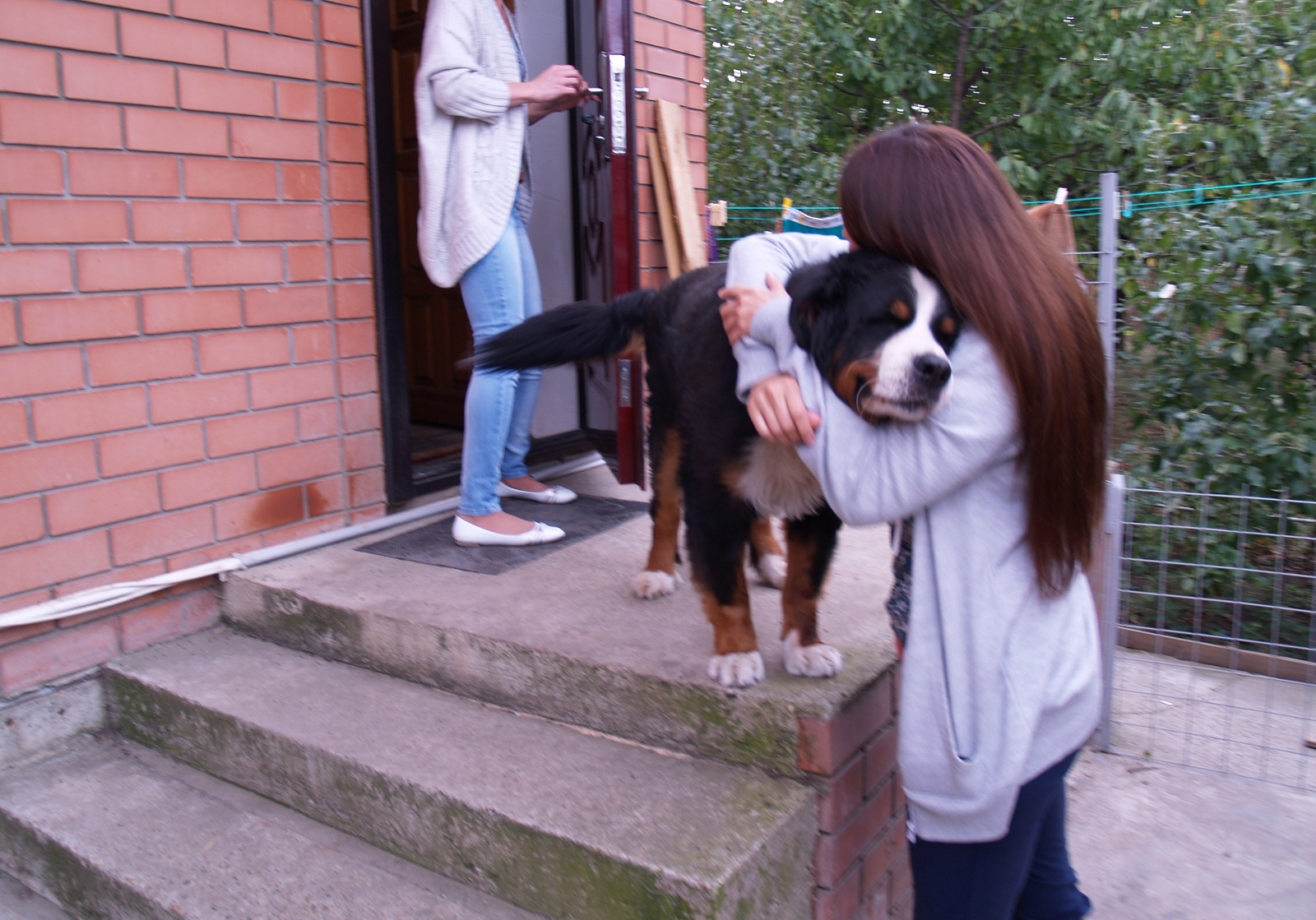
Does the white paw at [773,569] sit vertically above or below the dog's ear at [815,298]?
below

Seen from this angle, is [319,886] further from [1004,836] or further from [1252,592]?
[1252,592]

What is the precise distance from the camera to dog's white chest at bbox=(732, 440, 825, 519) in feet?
6.21

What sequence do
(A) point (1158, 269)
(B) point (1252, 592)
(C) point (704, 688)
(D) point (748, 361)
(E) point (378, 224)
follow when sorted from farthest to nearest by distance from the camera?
(A) point (1158, 269) → (B) point (1252, 592) → (E) point (378, 224) → (C) point (704, 688) → (D) point (748, 361)

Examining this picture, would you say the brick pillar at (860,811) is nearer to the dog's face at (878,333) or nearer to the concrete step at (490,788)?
the concrete step at (490,788)

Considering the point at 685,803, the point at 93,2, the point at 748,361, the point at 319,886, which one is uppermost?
the point at 93,2

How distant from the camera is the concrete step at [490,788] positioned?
174 centimetres

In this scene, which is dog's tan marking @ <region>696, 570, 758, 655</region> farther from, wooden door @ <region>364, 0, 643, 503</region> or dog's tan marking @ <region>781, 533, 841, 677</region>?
wooden door @ <region>364, 0, 643, 503</region>

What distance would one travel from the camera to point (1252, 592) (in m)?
3.67

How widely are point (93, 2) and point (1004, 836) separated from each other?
279 centimetres

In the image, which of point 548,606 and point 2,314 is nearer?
point 2,314

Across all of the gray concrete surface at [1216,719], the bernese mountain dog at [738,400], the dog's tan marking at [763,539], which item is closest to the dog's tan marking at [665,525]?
the bernese mountain dog at [738,400]

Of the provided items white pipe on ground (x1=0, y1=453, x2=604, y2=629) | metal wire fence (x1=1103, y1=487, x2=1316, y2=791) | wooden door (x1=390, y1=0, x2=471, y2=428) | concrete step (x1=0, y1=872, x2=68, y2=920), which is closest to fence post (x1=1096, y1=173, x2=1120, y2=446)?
metal wire fence (x1=1103, y1=487, x2=1316, y2=791)

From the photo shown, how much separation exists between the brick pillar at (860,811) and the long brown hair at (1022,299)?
71cm

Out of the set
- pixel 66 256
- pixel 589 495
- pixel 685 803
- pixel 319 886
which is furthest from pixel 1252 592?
pixel 66 256
